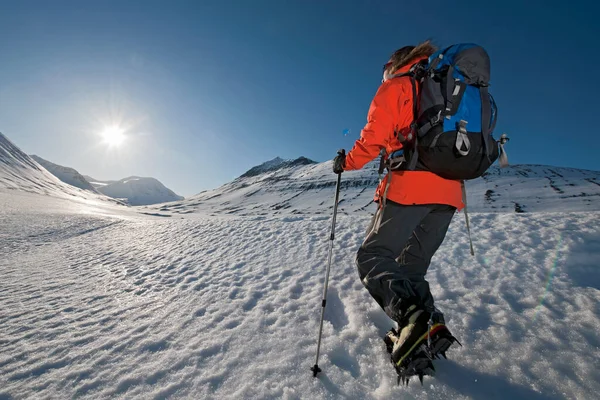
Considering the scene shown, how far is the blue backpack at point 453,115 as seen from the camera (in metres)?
2.34

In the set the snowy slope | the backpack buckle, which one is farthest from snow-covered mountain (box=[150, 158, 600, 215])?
the backpack buckle

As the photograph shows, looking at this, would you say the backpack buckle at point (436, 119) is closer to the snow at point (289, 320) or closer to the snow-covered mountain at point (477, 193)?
the snow at point (289, 320)

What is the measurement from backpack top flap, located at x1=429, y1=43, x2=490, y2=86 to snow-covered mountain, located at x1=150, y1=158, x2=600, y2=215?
177ft

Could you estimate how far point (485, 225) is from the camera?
603 centimetres

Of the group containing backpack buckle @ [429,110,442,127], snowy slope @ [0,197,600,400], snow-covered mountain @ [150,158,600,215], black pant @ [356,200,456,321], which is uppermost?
snow-covered mountain @ [150,158,600,215]

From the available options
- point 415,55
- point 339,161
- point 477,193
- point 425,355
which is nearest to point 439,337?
point 425,355

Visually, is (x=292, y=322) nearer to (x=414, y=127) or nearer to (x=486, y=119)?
(x=414, y=127)

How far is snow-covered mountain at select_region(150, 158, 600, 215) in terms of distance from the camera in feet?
184

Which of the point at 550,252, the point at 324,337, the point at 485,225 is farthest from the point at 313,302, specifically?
the point at 485,225

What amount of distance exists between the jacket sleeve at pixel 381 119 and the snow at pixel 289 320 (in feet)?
7.16

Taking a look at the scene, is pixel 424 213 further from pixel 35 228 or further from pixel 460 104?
pixel 35 228

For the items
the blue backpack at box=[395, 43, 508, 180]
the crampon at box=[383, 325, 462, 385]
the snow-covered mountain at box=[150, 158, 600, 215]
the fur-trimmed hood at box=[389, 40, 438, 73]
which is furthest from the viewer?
the snow-covered mountain at box=[150, 158, 600, 215]

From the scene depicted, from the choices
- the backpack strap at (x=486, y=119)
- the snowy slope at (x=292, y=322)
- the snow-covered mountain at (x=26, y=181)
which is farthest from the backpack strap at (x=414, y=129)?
the snow-covered mountain at (x=26, y=181)

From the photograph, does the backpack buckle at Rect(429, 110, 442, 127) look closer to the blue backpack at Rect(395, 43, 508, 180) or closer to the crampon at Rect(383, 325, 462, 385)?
the blue backpack at Rect(395, 43, 508, 180)
